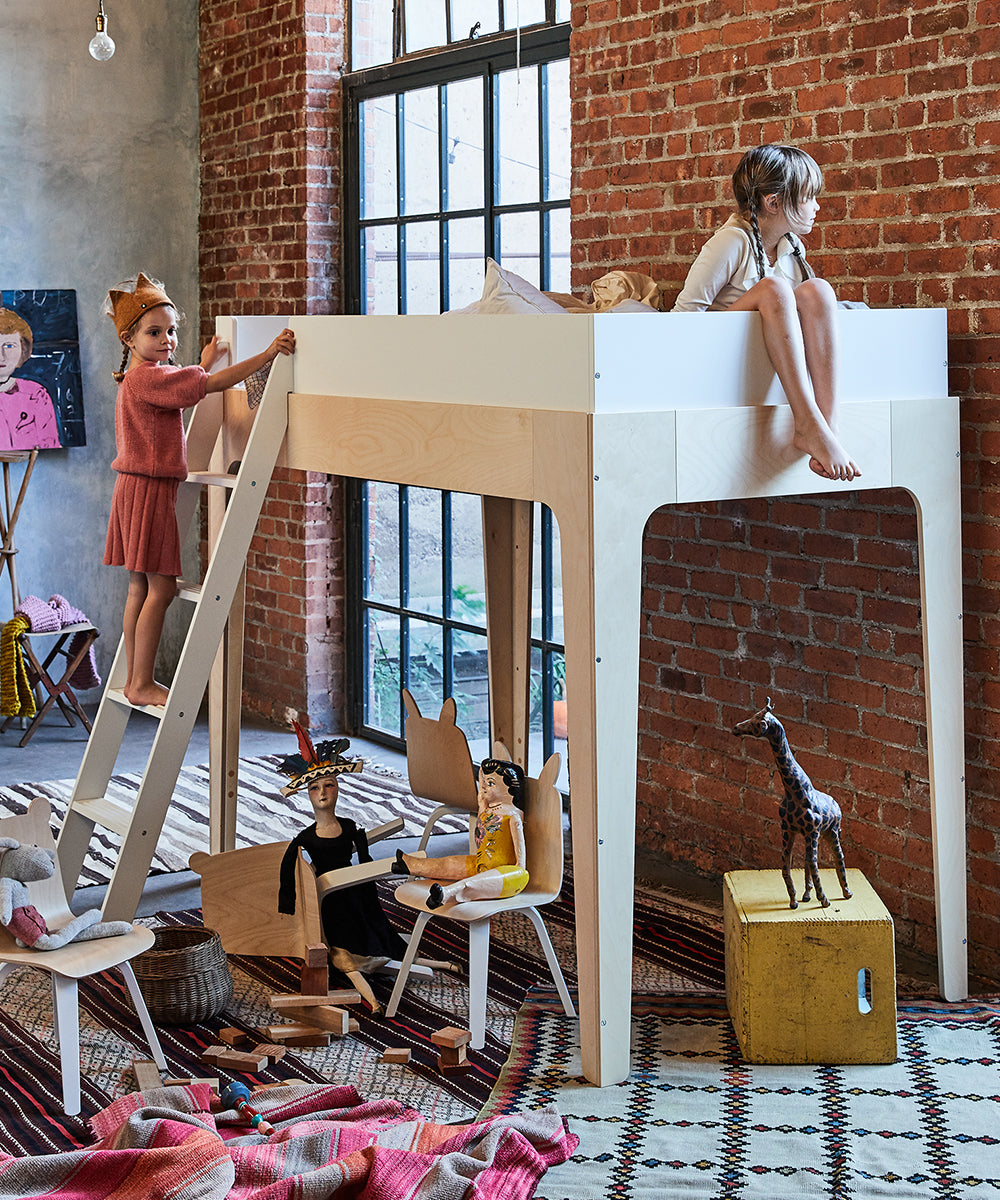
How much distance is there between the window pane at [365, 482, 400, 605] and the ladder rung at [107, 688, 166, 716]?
78.2 inches

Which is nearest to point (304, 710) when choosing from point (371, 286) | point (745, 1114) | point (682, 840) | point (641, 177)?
point (371, 286)

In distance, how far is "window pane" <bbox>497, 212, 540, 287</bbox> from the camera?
190 inches

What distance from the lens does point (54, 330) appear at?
6.16m

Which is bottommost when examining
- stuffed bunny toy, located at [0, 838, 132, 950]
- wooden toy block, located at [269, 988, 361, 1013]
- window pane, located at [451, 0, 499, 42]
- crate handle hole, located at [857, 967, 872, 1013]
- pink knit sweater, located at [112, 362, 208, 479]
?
wooden toy block, located at [269, 988, 361, 1013]

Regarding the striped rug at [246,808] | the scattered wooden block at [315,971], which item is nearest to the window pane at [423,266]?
the striped rug at [246,808]

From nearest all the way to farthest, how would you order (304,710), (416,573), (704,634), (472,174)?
1. (704,634)
2. (472,174)
3. (416,573)
4. (304,710)

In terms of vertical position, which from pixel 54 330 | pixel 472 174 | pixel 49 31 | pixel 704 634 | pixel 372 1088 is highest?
pixel 49 31

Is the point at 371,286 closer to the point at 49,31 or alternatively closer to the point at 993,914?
the point at 49,31

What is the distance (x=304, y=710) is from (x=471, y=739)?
3.25 feet

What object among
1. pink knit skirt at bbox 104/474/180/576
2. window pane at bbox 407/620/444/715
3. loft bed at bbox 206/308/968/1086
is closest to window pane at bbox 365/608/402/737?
window pane at bbox 407/620/444/715

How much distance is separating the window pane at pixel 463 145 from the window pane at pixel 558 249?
42 cm

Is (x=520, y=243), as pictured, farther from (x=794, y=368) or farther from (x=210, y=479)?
(x=794, y=368)

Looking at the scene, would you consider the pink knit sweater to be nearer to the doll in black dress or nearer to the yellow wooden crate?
the doll in black dress

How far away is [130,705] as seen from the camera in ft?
12.4
